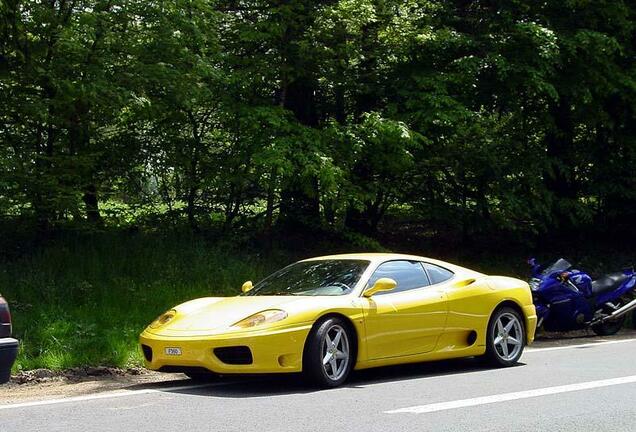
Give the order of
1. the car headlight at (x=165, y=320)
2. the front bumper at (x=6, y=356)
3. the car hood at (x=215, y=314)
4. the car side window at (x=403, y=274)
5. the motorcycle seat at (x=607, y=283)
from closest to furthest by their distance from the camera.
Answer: the front bumper at (x=6, y=356)
the car hood at (x=215, y=314)
the car headlight at (x=165, y=320)
the car side window at (x=403, y=274)
the motorcycle seat at (x=607, y=283)

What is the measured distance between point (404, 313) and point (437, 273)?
998 mm

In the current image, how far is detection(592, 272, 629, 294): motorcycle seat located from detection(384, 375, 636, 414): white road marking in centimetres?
513

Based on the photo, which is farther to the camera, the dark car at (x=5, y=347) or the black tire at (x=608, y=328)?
the black tire at (x=608, y=328)

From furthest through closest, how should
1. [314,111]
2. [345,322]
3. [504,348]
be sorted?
[314,111] < [504,348] < [345,322]

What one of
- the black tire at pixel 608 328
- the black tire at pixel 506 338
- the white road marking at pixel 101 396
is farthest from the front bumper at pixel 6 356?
the black tire at pixel 608 328

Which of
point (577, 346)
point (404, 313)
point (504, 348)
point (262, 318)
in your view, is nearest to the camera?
point (262, 318)

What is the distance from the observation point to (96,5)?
13875 mm

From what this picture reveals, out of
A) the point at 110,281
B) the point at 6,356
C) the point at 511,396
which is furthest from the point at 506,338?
the point at 110,281

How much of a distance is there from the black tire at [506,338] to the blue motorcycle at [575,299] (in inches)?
116

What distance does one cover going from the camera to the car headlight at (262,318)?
8594 mm

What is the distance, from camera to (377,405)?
7770 mm

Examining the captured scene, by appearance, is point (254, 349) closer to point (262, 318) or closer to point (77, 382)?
point (262, 318)

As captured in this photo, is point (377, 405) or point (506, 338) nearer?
point (377, 405)

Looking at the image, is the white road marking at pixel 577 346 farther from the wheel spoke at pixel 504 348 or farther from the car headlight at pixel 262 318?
the car headlight at pixel 262 318
